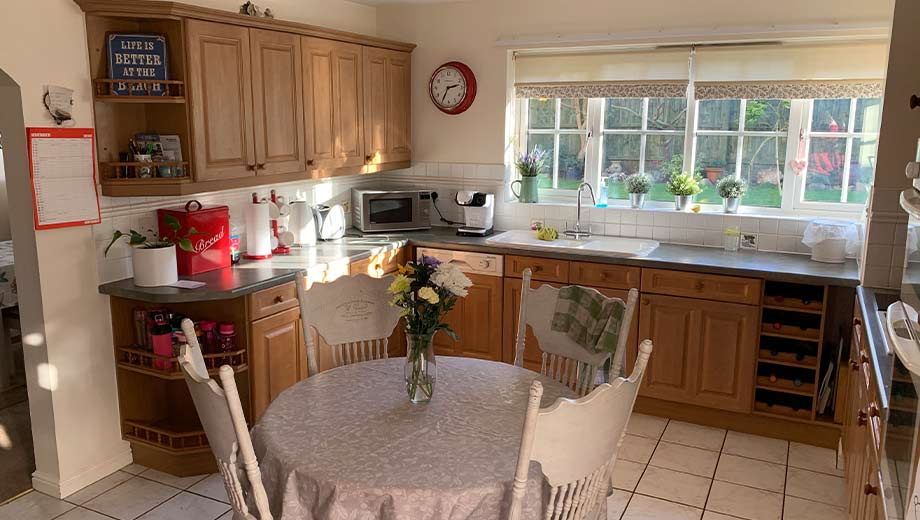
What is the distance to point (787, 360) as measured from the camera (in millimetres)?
3650

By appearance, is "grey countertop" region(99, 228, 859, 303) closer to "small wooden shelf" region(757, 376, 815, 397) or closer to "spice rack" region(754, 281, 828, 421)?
"spice rack" region(754, 281, 828, 421)

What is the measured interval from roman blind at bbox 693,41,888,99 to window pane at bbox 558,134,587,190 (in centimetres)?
81

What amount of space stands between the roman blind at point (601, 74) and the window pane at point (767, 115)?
392 mm

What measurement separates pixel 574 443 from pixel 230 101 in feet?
8.33

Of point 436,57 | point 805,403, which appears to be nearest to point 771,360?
point 805,403

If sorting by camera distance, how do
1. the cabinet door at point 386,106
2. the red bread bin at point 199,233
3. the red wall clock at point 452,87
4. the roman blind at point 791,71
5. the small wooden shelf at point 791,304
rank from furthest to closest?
the red wall clock at point 452,87
the cabinet door at point 386,106
the roman blind at point 791,71
the small wooden shelf at point 791,304
the red bread bin at point 199,233

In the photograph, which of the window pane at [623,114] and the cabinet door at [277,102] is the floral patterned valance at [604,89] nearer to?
the window pane at [623,114]

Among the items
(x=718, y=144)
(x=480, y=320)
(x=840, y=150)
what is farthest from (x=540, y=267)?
(x=840, y=150)

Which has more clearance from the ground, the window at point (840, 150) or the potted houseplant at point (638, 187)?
the window at point (840, 150)

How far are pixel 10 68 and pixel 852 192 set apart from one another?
414 centimetres

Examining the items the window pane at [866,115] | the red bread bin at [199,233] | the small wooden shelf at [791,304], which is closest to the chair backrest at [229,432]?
the red bread bin at [199,233]

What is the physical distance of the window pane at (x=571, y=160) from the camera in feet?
15.4

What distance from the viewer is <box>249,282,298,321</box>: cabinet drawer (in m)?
3.34

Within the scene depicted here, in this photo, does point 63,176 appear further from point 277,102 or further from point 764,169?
point 764,169
